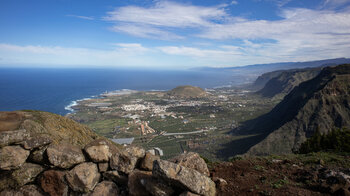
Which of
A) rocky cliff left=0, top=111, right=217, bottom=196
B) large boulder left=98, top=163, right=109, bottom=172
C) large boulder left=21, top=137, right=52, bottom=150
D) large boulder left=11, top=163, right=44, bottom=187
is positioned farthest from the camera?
large boulder left=98, top=163, right=109, bottom=172

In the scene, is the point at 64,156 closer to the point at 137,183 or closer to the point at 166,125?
the point at 137,183

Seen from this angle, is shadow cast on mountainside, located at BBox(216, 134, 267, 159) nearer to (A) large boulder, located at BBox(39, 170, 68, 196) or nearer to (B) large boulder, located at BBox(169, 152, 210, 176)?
(B) large boulder, located at BBox(169, 152, 210, 176)

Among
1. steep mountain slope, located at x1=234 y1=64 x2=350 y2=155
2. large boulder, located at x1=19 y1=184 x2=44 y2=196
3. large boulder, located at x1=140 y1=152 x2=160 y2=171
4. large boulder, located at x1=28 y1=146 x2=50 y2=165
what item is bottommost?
steep mountain slope, located at x1=234 y1=64 x2=350 y2=155

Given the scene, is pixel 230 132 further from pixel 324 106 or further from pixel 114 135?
pixel 114 135

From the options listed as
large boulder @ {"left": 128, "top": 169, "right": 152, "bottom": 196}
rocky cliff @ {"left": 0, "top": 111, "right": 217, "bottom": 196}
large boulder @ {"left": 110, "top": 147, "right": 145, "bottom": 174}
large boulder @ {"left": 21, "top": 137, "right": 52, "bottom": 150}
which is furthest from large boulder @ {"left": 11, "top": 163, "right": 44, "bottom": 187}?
large boulder @ {"left": 128, "top": 169, "right": 152, "bottom": 196}

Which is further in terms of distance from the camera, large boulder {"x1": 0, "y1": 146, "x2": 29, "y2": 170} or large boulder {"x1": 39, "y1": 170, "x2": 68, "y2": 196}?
large boulder {"x1": 39, "y1": 170, "x2": 68, "y2": 196}

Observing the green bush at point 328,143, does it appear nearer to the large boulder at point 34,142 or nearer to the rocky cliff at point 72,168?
the rocky cliff at point 72,168

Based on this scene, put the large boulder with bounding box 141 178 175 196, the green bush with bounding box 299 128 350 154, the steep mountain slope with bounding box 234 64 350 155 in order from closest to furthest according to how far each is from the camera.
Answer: the large boulder with bounding box 141 178 175 196 → the green bush with bounding box 299 128 350 154 → the steep mountain slope with bounding box 234 64 350 155
